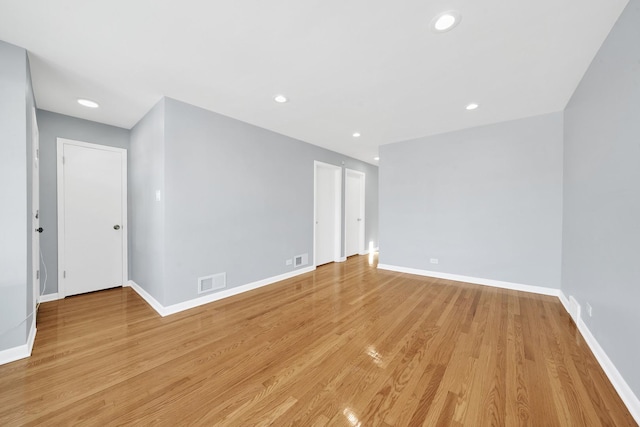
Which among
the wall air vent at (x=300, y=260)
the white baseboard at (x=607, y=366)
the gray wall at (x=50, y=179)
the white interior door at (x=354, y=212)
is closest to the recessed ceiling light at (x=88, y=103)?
the gray wall at (x=50, y=179)

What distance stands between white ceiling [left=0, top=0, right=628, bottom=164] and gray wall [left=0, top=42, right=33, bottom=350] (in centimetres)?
26

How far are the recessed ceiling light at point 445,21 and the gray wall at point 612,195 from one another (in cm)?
102

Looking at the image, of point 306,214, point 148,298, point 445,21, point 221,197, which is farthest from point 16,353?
point 445,21

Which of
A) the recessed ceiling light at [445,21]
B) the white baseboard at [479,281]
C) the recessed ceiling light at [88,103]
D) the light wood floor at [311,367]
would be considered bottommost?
the light wood floor at [311,367]

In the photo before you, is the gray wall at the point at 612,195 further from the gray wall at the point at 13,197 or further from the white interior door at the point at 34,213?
the white interior door at the point at 34,213

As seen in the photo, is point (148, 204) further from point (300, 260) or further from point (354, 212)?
point (354, 212)

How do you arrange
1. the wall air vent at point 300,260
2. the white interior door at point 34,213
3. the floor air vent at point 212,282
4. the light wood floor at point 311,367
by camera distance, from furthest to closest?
1. the wall air vent at point 300,260
2. the floor air vent at point 212,282
3. the white interior door at point 34,213
4. the light wood floor at point 311,367

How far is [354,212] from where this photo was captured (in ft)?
19.7

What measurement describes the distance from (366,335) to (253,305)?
1474 millimetres

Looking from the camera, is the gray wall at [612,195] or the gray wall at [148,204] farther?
the gray wall at [148,204]

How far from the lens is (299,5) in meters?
1.48

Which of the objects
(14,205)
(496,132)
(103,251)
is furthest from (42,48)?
(496,132)

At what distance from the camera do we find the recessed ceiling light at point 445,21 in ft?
5.03

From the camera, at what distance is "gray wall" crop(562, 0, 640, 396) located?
1.43m
